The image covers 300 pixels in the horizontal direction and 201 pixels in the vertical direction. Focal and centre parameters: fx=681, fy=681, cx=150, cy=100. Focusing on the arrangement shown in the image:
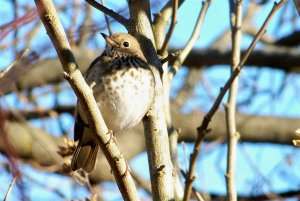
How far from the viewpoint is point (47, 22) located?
256cm

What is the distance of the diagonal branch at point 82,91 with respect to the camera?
2.55m

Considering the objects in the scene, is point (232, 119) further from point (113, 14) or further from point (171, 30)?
point (113, 14)

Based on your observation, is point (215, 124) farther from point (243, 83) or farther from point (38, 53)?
point (38, 53)

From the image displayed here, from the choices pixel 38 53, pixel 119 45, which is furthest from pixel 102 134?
pixel 119 45

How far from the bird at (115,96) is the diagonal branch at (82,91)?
2.13 feet

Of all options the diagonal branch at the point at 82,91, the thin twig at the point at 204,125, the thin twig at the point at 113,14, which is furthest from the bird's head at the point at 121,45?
the diagonal branch at the point at 82,91

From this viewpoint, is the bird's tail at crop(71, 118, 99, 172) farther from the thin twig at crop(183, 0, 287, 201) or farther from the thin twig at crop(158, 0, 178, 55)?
the thin twig at crop(183, 0, 287, 201)

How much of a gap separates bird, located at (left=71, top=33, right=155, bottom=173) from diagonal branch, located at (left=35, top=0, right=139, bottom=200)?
0.65 meters

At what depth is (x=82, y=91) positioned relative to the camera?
8.92 ft

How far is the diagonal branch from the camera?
2548 mm

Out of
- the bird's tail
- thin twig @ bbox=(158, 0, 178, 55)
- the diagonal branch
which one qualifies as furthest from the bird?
the diagonal branch

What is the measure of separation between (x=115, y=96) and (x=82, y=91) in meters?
1.10

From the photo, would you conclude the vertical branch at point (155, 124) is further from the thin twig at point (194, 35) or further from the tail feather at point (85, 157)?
the tail feather at point (85, 157)

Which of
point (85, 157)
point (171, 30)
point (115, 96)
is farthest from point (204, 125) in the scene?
point (85, 157)
